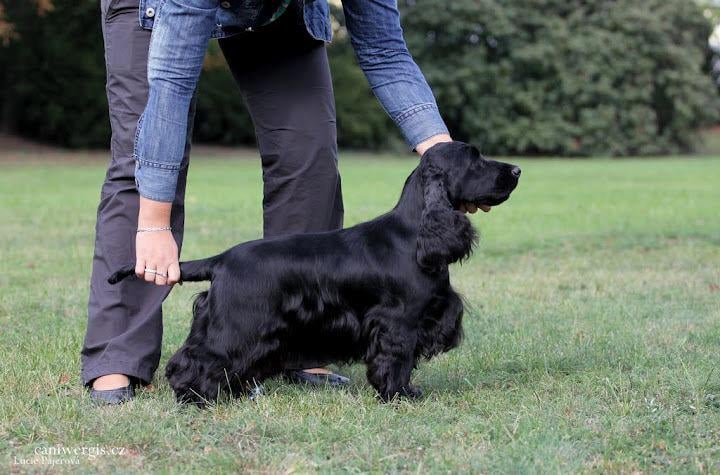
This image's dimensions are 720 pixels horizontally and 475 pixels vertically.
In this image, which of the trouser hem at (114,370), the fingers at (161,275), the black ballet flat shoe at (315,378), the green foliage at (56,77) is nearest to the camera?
the fingers at (161,275)

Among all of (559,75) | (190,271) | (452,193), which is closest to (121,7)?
(190,271)

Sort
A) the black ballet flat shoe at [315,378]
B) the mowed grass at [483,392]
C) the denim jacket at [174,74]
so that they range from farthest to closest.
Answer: the black ballet flat shoe at [315,378] < the denim jacket at [174,74] < the mowed grass at [483,392]

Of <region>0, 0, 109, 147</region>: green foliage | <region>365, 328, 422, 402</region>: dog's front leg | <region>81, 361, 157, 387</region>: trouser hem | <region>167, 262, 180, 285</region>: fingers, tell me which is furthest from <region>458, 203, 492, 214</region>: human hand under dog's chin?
<region>0, 0, 109, 147</region>: green foliage

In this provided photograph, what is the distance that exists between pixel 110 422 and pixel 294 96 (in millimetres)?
1580

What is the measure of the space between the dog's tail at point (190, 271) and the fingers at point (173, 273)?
0.04 meters

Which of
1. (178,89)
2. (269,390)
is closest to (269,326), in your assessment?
(269,390)

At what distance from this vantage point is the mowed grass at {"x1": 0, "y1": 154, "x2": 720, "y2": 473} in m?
2.78

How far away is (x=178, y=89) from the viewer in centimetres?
322

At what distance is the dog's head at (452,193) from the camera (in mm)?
3375

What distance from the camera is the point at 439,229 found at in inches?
133

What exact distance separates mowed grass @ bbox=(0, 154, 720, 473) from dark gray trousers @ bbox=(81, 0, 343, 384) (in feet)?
0.86

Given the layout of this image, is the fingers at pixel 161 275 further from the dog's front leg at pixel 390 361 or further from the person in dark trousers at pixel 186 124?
the dog's front leg at pixel 390 361

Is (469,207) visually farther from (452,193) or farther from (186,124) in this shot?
(186,124)

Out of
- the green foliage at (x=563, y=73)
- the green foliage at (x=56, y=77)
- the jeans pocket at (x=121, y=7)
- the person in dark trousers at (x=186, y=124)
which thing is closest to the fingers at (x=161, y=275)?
the person in dark trousers at (x=186, y=124)
